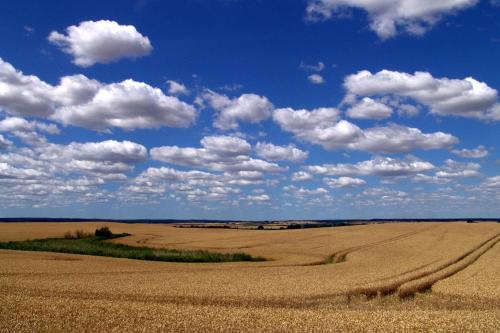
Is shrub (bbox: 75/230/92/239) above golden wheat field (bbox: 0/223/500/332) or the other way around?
above

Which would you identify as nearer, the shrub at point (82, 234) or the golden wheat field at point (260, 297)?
the golden wheat field at point (260, 297)

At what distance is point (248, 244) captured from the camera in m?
56.8

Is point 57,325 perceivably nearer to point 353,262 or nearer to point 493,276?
point 493,276

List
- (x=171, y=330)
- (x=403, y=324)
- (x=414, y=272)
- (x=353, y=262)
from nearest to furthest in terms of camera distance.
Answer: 1. (x=171, y=330)
2. (x=403, y=324)
3. (x=414, y=272)
4. (x=353, y=262)

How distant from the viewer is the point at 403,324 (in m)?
13.9

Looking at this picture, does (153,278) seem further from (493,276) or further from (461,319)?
(493,276)

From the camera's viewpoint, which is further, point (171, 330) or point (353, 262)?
point (353, 262)

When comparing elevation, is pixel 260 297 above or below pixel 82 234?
below

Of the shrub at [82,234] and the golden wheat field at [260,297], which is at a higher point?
the shrub at [82,234]

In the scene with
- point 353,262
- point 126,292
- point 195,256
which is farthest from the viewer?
point 195,256

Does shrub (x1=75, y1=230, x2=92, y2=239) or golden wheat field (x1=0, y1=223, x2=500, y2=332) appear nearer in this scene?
golden wheat field (x1=0, y1=223, x2=500, y2=332)

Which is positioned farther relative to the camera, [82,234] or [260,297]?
[82,234]

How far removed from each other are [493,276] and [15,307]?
24.4m

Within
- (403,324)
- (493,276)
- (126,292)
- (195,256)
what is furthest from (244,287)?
(195,256)
